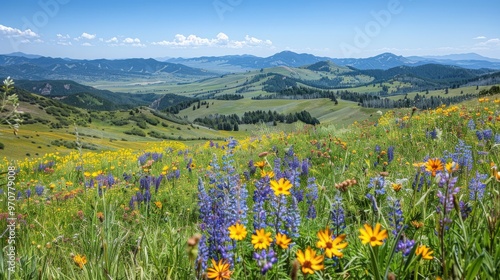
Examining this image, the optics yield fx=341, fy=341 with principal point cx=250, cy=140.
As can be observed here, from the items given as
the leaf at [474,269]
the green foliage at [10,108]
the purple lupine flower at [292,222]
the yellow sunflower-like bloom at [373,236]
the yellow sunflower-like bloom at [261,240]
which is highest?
the green foliage at [10,108]

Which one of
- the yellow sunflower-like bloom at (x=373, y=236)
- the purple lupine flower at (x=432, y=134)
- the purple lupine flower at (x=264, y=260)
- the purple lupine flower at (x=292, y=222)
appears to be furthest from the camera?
the purple lupine flower at (x=432, y=134)

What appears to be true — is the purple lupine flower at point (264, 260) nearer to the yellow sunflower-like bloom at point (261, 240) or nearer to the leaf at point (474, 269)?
the yellow sunflower-like bloom at point (261, 240)

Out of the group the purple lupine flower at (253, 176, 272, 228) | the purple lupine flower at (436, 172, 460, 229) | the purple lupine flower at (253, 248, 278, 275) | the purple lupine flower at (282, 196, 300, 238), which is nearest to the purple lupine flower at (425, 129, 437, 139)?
the purple lupine flower at (436, 172, 460, 229)

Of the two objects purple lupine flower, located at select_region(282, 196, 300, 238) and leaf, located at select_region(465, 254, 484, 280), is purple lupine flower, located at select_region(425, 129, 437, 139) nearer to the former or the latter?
purple lupine flower, located at select_region(282, 196, 300, 238)

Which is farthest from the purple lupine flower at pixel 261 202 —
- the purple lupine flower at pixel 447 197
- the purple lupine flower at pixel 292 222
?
the purple lupine flower at pixel 447 197

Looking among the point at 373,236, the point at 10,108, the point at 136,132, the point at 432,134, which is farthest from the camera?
the point at 136,132

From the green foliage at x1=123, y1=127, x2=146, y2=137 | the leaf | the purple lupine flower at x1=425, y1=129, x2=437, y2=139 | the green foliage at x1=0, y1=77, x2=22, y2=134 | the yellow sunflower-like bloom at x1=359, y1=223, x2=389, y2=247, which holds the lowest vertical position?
the green foliage at x1=123, y1=127, x2=146, y2=137

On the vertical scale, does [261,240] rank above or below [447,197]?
below

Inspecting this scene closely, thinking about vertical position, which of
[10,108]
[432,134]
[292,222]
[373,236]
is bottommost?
[432,134]

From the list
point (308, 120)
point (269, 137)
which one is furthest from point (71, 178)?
point (308, 120)

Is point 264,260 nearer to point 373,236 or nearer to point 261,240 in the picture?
point 261,240

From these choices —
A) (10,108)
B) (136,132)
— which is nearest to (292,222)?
(10,108)

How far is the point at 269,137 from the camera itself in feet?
44.0

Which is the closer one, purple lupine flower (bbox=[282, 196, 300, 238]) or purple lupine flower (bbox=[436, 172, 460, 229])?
purple lupine flower (bbox=[436, 172, 460, 229])
